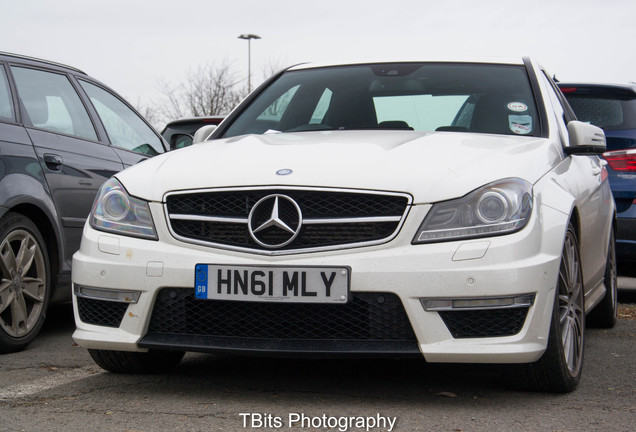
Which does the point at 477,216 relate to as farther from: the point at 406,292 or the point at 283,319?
the point at 283,319

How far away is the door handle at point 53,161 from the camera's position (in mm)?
5957

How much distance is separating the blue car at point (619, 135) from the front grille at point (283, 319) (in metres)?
4.45

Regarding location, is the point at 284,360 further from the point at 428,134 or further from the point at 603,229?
the point at 603,229

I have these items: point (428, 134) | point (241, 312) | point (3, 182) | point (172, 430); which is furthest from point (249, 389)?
point (3, 182)

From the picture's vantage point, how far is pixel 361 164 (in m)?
4.22

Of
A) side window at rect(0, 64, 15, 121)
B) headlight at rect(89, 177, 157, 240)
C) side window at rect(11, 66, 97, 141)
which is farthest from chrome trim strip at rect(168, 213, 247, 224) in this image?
side window at rect(11, 66, 97, 141)

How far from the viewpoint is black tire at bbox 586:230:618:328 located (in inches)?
266

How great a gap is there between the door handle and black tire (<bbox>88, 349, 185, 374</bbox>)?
163cm

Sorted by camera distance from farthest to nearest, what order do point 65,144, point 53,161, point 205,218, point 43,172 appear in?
point 65,144, point 53,161, point 43,172, point 205,218

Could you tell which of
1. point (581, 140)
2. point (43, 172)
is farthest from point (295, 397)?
point (43, 172)

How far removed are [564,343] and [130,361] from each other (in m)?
1.91

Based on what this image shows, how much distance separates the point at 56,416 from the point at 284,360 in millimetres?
1530

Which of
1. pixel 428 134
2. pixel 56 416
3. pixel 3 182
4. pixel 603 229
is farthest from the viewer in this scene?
pixel 603 229

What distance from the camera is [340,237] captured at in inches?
160
